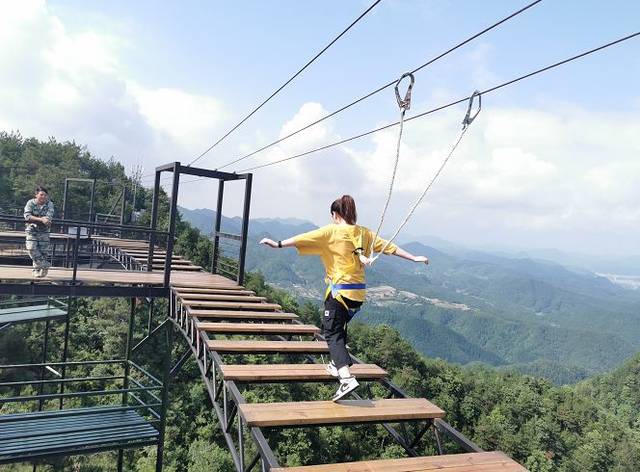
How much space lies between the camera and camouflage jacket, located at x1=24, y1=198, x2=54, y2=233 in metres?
8.84

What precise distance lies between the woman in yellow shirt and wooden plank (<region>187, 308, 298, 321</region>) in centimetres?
336

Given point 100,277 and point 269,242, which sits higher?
point 269,242

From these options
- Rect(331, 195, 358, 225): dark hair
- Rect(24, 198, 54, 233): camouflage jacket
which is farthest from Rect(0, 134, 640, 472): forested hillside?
Rect(331, 195, 358, 225): dark hair

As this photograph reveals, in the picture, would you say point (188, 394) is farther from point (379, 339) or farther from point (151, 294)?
point (379, 339)

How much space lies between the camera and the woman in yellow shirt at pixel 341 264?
4512mm

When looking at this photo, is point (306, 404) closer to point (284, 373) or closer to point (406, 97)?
point (284, 373)

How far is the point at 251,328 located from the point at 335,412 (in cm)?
309

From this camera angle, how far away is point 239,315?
26.1 ft

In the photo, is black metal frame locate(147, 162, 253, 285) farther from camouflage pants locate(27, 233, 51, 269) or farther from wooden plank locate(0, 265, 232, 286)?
camouflage pants locate(27, 233, 51, 269)

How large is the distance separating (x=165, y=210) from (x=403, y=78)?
135 feet

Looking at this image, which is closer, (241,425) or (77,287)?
(241,425)

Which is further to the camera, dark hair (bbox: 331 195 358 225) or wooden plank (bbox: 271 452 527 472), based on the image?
dark hair (bbox: 331 195 358 225)

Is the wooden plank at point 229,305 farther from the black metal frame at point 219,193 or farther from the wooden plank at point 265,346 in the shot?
the wooden plank at point 265,346

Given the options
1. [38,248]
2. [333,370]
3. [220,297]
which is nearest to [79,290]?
[38,248]
